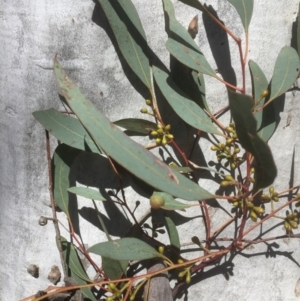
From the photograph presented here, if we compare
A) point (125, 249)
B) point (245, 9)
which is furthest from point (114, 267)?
point (245, 9)

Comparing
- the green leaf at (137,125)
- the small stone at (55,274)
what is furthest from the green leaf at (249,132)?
the small stone at (55,274)

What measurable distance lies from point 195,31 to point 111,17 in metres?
0.16

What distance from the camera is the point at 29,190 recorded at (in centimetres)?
103

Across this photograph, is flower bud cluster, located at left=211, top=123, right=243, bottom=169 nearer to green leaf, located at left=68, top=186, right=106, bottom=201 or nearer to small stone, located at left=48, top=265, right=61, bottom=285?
green leaf, located at left=68, top=186, right=106, bottom=201

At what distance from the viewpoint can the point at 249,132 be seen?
72 centimetres

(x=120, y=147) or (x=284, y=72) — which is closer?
(x=120, y=147)

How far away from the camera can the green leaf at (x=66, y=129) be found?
92cm

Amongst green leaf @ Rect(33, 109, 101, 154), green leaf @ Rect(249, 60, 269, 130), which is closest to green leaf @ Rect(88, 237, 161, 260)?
green leaf @ Rect(33, 109, 101, 154)

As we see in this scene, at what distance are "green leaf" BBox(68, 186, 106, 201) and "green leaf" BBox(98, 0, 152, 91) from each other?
0.21 metres

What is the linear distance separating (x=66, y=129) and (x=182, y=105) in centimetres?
21

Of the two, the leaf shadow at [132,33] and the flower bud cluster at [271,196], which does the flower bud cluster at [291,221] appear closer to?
the flower bud cluster at [271,196]

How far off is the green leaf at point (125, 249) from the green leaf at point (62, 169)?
0.12 metres

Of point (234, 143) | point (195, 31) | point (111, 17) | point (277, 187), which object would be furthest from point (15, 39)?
point (277, 187)

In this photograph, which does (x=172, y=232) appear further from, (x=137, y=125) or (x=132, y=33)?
(x=132, y=33)
